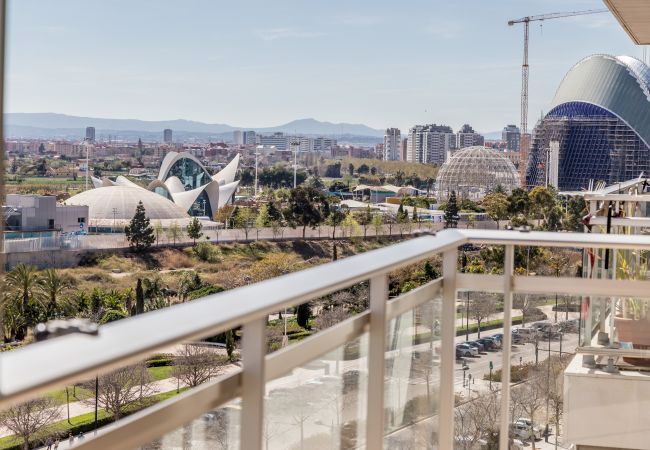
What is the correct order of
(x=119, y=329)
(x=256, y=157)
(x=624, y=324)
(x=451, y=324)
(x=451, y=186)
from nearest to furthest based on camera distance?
1. (x=119, y=329)
2. (x=451, y=324)
3. (x=624, y=324)
4. (x=451, y=186)
5. (x=256, y=157)

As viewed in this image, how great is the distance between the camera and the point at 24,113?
42.7 meters

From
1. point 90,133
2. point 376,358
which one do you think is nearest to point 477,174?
point 90,133

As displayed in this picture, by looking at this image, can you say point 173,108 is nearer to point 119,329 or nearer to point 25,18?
point 25,18

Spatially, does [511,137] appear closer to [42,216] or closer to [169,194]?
[169,194]

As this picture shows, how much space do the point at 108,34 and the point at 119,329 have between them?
4444 cm

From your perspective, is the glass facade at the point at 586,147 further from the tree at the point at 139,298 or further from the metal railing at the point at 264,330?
the metal railing at the point at 264,330

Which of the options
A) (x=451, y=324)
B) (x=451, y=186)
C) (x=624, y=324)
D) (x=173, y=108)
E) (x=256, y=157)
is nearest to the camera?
(x=451, y=324)

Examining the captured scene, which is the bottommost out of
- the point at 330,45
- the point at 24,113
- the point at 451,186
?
the point at 451,186

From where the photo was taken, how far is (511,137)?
41156 mm

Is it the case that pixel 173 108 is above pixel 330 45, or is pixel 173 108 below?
below

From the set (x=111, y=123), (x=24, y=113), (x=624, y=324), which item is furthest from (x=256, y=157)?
(x=624, y=324)

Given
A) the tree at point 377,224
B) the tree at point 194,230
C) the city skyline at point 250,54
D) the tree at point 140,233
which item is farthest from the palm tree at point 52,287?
the city skyline at point 250,54

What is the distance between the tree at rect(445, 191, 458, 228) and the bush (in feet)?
23.7

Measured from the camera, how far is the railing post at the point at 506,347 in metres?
1.29
